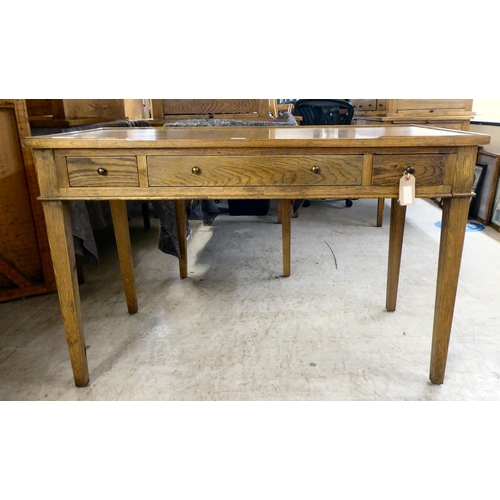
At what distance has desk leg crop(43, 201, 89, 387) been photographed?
1103mm

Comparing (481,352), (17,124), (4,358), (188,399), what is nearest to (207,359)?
(188,399)

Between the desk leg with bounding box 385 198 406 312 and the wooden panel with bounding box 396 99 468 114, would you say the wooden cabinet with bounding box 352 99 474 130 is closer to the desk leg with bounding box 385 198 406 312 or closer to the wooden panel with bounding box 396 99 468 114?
the wooden panel with bounding box 396 99 468 114

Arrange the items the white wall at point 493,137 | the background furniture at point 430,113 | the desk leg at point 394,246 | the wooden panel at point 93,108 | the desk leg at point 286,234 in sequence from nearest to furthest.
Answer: the desk leg at point 394,246, the desk leg at point 286,234, the wooden panel at point 93,108, the white wall at point 493,137, the background furniture at point 430,113

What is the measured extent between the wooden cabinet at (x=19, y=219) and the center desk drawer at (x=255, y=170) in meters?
0.92

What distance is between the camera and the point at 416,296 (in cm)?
177

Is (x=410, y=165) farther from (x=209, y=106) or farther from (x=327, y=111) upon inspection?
(x=327, y=111)

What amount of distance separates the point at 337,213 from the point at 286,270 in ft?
4.18

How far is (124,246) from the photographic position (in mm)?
1551

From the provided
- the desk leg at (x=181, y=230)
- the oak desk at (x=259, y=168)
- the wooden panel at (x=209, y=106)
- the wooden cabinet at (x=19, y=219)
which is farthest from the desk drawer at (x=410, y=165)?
the wooden panel at (x=209, y=106)

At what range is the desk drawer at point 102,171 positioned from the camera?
105 cm

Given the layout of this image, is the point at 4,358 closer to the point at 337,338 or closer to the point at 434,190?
the point at 337,338

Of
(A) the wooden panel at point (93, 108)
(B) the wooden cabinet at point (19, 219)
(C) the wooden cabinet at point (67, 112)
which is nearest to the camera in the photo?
(B) the wooden cabinet at point (19, 219)

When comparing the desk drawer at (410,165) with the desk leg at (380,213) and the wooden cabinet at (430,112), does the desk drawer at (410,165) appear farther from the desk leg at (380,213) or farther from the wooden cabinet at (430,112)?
the wooden cabinet at (430,112)

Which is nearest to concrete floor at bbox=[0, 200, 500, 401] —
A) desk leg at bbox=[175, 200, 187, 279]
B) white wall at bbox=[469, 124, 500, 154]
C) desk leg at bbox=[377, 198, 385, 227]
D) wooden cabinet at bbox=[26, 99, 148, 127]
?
desk leg at bbox=[175, 200, 187, 279]
